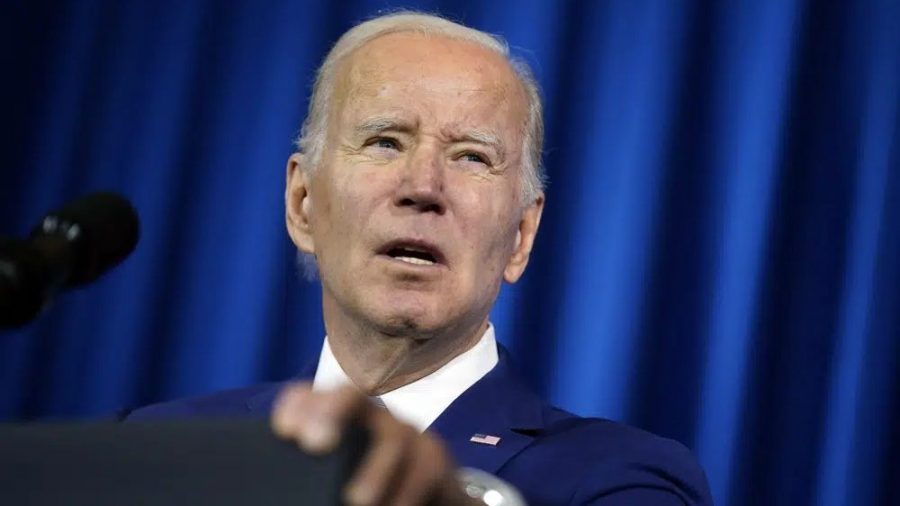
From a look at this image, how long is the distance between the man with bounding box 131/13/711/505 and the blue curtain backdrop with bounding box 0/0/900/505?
0.34 meters

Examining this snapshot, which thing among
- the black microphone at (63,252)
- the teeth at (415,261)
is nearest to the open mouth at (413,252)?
the teeth at (415,261)

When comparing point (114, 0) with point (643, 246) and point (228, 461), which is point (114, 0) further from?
point (228, 461)

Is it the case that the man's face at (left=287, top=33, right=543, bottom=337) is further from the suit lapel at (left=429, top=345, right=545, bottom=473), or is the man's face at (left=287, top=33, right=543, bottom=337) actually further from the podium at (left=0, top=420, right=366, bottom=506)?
the podium at (left=0, top=420, right=366, bottom=506)

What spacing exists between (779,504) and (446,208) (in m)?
0.75

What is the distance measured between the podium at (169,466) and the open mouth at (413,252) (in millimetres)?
1095

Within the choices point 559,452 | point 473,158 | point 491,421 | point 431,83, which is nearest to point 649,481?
point 559,452

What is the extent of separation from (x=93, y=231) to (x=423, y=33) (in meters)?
1.19

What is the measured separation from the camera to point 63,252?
75 centimetres

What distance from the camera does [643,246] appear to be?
7.30 feet

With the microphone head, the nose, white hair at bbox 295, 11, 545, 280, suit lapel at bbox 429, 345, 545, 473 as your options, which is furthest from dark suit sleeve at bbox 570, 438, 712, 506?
the microphone head

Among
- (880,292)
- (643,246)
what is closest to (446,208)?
(643,246)

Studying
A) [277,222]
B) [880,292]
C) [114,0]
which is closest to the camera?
Answer: [880,292]

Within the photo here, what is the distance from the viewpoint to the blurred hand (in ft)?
1.88

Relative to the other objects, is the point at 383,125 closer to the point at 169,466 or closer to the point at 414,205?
the point at 414,205
